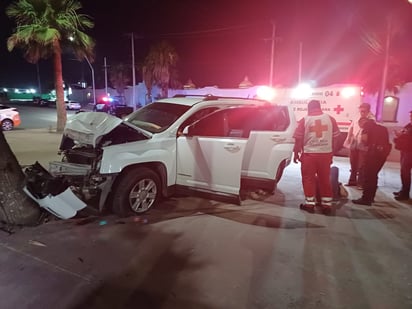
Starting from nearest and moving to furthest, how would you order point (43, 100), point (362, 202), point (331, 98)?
1. point (362, 202)
2. point (331, 98)
3. point (43, 100)

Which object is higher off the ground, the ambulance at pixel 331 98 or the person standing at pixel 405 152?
the ambulance at pixel 331 98

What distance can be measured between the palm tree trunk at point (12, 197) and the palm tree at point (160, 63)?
26625 mm

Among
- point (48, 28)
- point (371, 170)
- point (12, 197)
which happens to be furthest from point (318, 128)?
point (48, 28)

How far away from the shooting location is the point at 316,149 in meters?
5.44

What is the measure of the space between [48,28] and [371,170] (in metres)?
14.3

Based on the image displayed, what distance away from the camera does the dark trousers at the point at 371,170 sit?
5.87 m

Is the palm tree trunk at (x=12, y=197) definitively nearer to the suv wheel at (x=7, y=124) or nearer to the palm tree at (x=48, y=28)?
the palm tree at (x=48, y=28)

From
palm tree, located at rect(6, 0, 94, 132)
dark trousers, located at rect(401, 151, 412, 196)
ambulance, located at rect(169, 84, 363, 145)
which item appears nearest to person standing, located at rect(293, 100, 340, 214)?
dark trousers, located at rect(401, 151, 412, 196)

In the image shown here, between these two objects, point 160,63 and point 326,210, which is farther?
point 160,63

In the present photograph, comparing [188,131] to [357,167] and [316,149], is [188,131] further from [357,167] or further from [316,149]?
[357,167]

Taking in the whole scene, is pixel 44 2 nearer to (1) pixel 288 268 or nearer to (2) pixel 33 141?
(2) pixel 33 141

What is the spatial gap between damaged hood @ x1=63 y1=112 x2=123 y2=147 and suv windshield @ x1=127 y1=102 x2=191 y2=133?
742 mm

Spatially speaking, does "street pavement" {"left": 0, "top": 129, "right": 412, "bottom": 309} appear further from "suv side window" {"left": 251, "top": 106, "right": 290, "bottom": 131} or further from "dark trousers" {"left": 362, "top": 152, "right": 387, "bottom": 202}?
"suv side window" {"left": 251, "top": 106, "right": 290, "bottom": 131}

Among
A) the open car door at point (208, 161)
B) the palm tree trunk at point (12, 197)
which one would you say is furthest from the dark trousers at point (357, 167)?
the palm tree trunk at point (12, 197)
